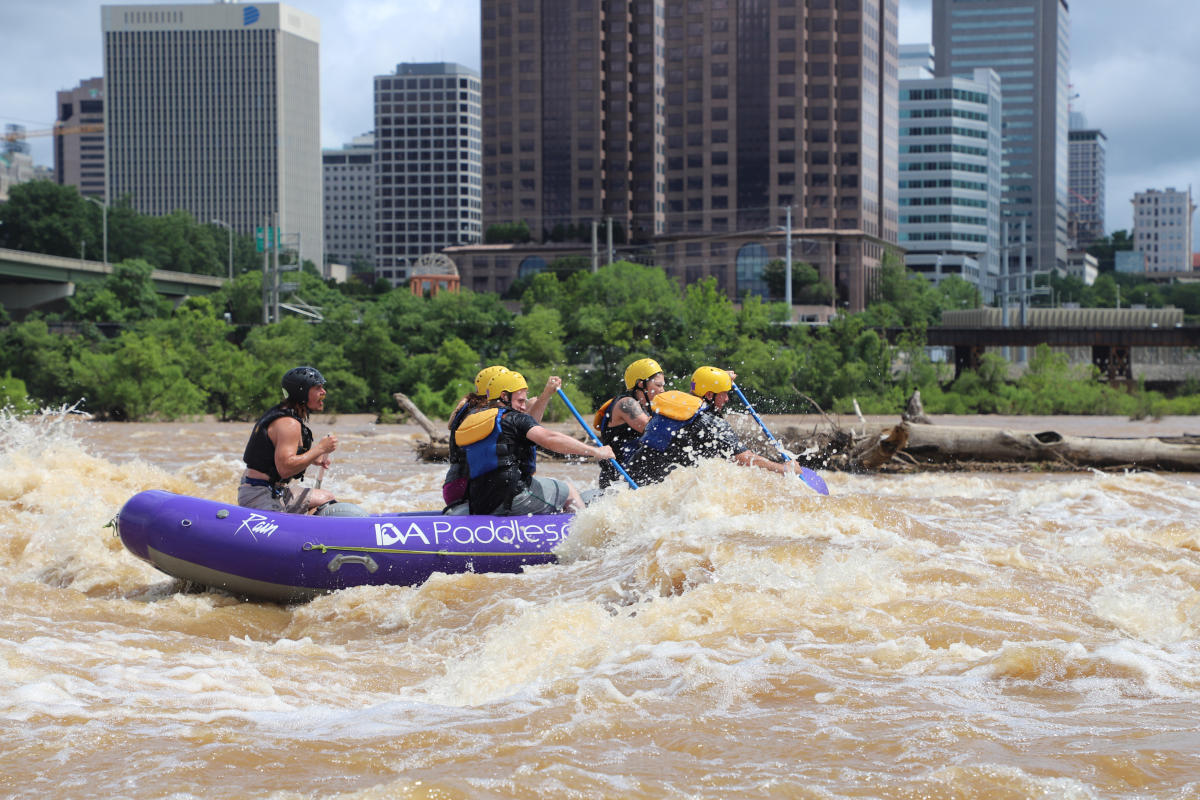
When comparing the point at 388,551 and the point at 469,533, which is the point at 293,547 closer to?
the point at 388,551

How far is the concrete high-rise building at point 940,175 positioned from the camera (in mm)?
152375

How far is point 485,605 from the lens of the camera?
8461 mm

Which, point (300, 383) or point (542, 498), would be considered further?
point (542, 498)

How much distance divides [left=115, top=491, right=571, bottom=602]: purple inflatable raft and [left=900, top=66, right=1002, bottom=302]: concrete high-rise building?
→ 148427mm

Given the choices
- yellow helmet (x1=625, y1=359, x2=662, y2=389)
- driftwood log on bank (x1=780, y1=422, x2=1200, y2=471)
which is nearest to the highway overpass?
driftwood log on bank (x1=780, y1=422, x2=1200, y2=471)

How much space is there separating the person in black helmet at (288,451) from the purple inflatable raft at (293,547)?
315 mm

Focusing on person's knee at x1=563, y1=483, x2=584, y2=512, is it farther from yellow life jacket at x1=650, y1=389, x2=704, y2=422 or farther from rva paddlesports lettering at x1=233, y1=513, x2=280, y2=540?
rva paddlesports lettering at x1=233, y1=513, x2=280, y2=540

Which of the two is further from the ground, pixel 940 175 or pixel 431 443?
pixel 940 175

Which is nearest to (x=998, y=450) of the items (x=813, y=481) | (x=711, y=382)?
(x=813, y=481)

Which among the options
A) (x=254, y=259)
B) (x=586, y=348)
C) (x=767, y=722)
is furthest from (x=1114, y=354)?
(x=254, y=259)

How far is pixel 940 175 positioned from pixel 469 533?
500ft

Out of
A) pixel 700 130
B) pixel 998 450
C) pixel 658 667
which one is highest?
pixel 700 130

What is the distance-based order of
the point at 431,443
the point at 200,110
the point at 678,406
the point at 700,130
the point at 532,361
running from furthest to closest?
the point at 200,110
the point at 700,130
the point at 532,361
the point at 431,443
the point at 678,406

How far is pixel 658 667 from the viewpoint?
670 cm
